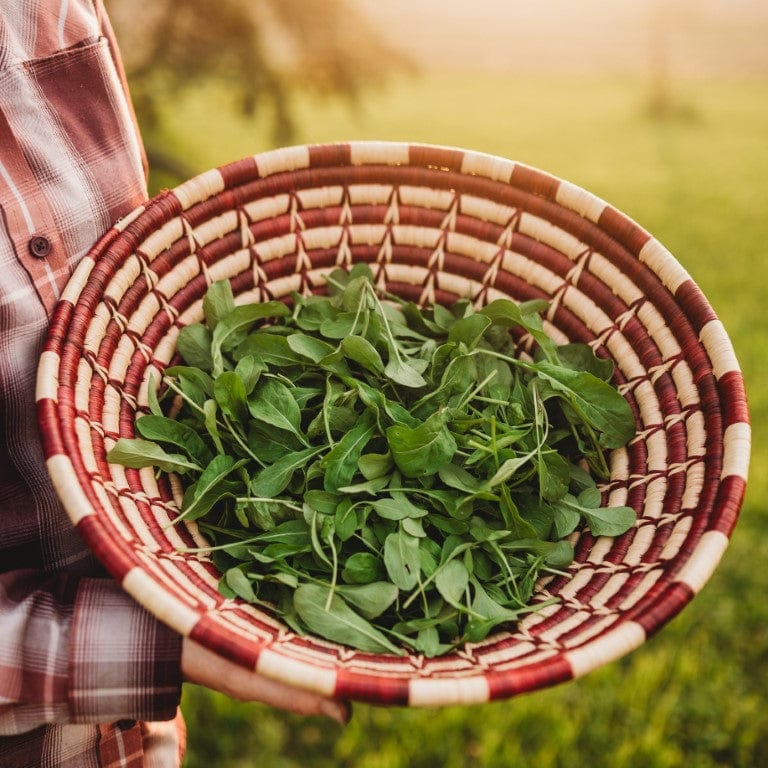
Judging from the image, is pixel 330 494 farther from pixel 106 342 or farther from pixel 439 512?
pixel 106 342

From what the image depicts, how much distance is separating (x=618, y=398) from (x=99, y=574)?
71 centimetres

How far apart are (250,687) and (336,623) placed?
110 mm

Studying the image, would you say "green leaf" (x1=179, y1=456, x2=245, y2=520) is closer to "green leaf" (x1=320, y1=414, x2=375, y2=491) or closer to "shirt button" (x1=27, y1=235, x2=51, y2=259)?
"green leaf" (x1=320, y1=414, x2=375, y2=491)

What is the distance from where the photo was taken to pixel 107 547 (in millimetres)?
720

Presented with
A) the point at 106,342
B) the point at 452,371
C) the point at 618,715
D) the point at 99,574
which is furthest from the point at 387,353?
→ the point at 618,715

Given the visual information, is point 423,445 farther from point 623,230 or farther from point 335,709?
point 623,230

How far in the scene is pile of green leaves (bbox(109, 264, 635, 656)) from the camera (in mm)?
865

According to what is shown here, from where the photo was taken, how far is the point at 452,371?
1.02 meters

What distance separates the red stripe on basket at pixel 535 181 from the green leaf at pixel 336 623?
650mm

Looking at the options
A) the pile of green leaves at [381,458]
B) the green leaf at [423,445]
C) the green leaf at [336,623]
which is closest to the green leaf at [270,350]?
the pile of green leaves at [381,458]

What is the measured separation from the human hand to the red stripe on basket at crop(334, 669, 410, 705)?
59 mm

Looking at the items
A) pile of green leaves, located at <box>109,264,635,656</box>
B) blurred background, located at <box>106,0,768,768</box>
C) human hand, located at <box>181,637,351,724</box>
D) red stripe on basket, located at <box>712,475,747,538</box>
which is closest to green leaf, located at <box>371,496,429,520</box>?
pile of green leaves, located at <box>109,264,635,656</box>

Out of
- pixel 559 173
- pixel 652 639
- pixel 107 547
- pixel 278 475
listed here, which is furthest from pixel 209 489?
pixel 559 173

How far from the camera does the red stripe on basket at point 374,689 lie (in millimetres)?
678
